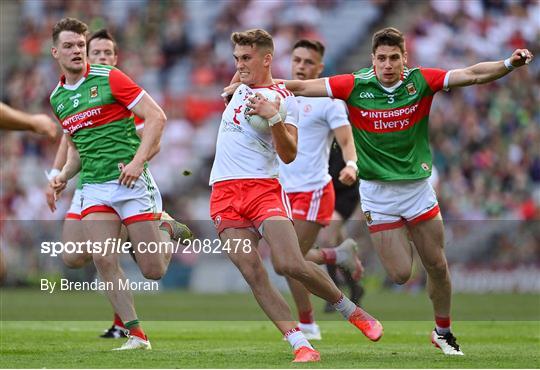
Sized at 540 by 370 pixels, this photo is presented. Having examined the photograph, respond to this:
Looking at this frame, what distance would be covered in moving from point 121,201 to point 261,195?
168 cm

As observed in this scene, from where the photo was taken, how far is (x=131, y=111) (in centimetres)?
1142

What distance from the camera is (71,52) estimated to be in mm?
11430

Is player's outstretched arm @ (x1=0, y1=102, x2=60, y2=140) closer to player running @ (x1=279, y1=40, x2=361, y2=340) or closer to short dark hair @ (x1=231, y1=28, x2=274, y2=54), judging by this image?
short dark hair @ (x1=231, y1=28, x2=274, y2=54)

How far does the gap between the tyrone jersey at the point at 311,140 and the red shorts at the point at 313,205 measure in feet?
0.20

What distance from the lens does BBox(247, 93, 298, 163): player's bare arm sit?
389 inches

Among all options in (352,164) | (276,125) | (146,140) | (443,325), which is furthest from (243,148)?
(352,164)

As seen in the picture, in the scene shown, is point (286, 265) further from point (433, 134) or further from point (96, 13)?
point (96, 13)

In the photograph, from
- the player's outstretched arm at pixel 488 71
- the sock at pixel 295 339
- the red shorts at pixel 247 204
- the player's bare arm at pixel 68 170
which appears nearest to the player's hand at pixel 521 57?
the player's outstretched arm at pixel 488 71

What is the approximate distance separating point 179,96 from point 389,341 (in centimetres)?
1611

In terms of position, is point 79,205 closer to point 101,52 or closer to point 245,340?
point 101,52

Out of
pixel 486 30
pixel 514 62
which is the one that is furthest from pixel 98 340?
pixel 486 30

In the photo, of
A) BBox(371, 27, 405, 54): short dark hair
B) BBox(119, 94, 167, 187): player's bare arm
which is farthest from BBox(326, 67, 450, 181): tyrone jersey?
BBox(119, 94, 167, 187): player's bare arm

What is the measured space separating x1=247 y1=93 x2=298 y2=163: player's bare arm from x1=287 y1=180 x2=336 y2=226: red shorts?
3680 mm

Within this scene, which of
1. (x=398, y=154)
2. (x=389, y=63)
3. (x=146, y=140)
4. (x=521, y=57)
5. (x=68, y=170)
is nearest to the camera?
(x=521, y=57)
